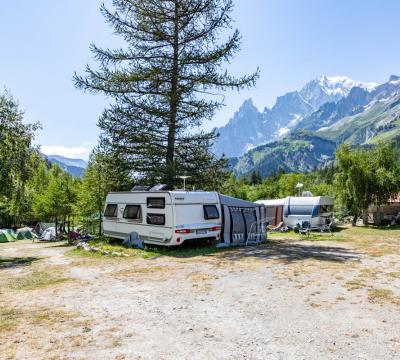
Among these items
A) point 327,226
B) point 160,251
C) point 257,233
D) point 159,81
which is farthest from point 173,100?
point 327,226

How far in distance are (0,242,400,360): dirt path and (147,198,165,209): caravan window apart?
4.23 metres

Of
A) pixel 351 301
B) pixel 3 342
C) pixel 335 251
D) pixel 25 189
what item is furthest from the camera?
pixel 25 189

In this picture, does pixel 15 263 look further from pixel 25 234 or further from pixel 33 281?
pixel 25 234

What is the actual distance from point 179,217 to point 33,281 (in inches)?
244

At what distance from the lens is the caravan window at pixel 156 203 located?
1521 cm

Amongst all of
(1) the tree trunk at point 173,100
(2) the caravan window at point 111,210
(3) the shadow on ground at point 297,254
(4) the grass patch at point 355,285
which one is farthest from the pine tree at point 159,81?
(4) the grass patch at point 355,285

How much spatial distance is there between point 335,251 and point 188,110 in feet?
40.6

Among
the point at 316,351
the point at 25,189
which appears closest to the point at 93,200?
the point at 25,189

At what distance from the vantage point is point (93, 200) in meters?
26.8

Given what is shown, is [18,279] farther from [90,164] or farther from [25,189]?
[90,164]

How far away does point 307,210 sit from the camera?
2836 centimetres

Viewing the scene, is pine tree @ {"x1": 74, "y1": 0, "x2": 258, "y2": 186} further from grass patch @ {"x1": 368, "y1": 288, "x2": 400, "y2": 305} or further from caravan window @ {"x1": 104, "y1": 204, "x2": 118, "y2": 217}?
grass patch @ {"x1": 368, "y1": 288, "x2": 400, "y2": 305}

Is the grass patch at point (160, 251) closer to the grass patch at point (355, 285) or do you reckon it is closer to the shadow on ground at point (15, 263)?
the shadow on ground at point (15, 263)

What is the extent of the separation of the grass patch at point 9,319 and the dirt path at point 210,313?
0.04 m
